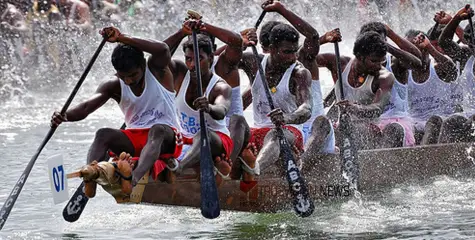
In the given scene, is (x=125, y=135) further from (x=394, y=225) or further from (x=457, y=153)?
(x=457, y=153)

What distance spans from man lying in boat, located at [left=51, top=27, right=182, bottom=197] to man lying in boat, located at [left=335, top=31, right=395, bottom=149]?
2121 millimetres

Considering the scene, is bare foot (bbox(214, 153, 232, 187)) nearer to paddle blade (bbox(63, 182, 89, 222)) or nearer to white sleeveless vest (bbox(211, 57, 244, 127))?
white sleeveless vest (bbox(211, 57, 244, 127))

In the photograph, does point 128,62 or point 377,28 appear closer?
point 128,62

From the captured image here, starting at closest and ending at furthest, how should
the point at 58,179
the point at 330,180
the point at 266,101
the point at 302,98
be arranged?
the point at 58,179 < the point at 302,98 < the point at 330,180 < the point at 266,101

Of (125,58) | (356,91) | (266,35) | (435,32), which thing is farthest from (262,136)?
(435,32)

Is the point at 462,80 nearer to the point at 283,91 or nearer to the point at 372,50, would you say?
the point at 372,50

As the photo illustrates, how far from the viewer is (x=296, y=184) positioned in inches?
324

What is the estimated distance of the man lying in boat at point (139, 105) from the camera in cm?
748

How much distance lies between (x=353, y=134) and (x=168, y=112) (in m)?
1.99

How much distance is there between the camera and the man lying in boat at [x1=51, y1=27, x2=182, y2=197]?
24.5ft

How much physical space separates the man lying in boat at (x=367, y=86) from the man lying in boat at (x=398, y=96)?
135 mm

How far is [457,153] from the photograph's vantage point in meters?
9.98

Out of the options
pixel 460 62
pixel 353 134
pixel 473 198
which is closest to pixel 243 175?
pixel 353 134

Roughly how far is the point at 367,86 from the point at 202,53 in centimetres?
199
